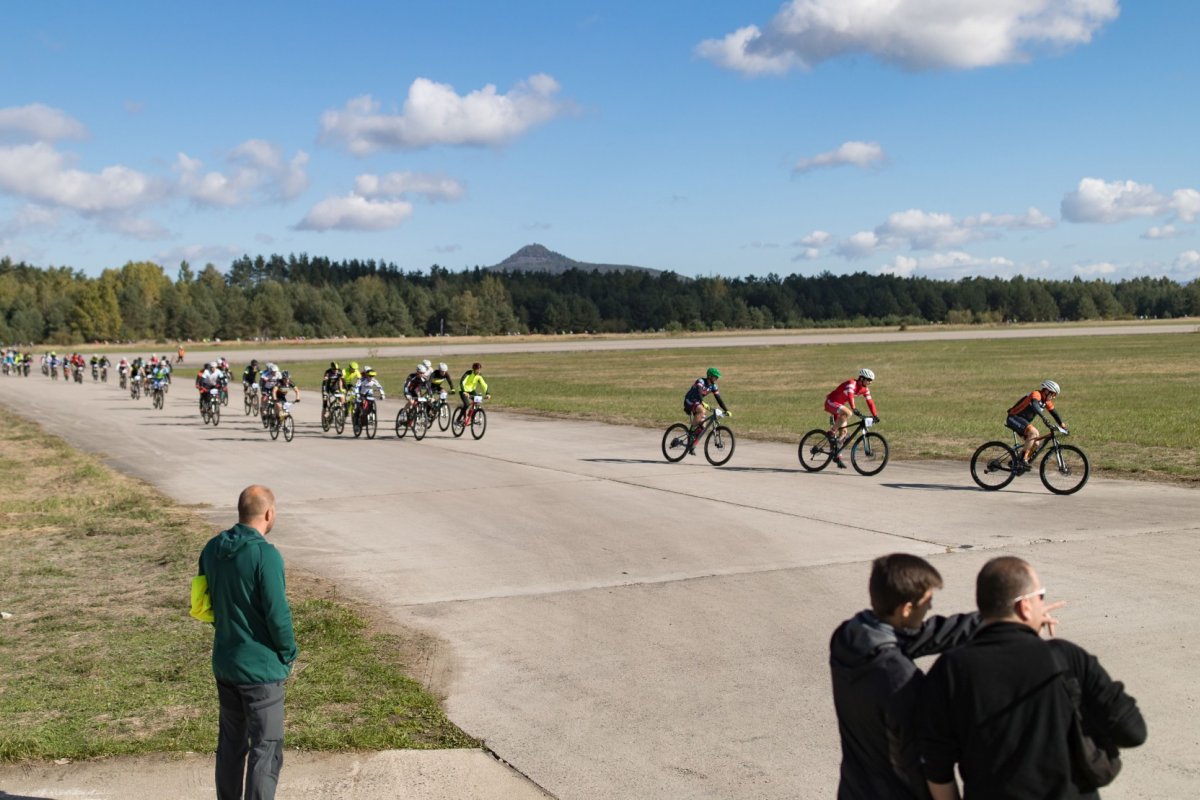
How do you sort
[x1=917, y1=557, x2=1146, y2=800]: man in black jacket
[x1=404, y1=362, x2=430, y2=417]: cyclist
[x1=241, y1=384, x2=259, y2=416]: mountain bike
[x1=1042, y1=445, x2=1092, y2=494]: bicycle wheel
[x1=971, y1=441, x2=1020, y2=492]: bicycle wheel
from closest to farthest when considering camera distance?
[x1=917, y1=557, x2=1146, y2=800]: man in black jacket → [x1=1042, y1=445, x2=1092, y2=494]: bicycle wheel → [x1=971, y1=441, x2=1020, y2=492]: bicycle wheel → [x1=404, y1=362, x2=430, y2=417]: cyclist → [x1=241, y1=384, x2=259, y2=416]: mountain bike

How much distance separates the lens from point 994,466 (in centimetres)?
1681

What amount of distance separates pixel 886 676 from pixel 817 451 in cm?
1603

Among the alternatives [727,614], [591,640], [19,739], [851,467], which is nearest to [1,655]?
[19,739]

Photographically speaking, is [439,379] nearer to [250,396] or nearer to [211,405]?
[211,405]

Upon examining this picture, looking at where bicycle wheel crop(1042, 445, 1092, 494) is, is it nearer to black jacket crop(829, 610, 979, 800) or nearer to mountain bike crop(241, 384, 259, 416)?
black jacket crop(829, 610, 979, 800)

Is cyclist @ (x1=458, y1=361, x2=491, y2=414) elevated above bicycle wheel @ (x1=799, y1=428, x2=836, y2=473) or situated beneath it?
elevated above

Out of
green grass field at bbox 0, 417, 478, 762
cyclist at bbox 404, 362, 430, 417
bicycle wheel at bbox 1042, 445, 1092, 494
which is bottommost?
green grass field at bbox 0, 417, 478, 762

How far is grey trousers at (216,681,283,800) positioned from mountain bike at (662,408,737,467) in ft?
50.9

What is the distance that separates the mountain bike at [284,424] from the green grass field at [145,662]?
13181mm

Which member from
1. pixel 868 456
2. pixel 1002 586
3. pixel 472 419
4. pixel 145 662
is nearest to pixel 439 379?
pixel 472 419

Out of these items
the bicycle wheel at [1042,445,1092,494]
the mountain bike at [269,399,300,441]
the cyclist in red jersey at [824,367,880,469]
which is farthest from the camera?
the mountain bike at [269,399,300,441]

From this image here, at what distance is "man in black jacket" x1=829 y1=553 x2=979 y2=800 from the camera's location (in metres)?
3.53

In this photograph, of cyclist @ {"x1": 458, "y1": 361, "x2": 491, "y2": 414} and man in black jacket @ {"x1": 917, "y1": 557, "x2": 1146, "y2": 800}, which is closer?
man in black jacket @ {"x1": 917, "y1": 557, "x2": 1146, "y2": 800}

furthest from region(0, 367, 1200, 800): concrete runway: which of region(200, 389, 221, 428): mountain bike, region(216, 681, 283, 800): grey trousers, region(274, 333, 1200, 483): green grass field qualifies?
region(200, 389, 221, 428): mountain bike
